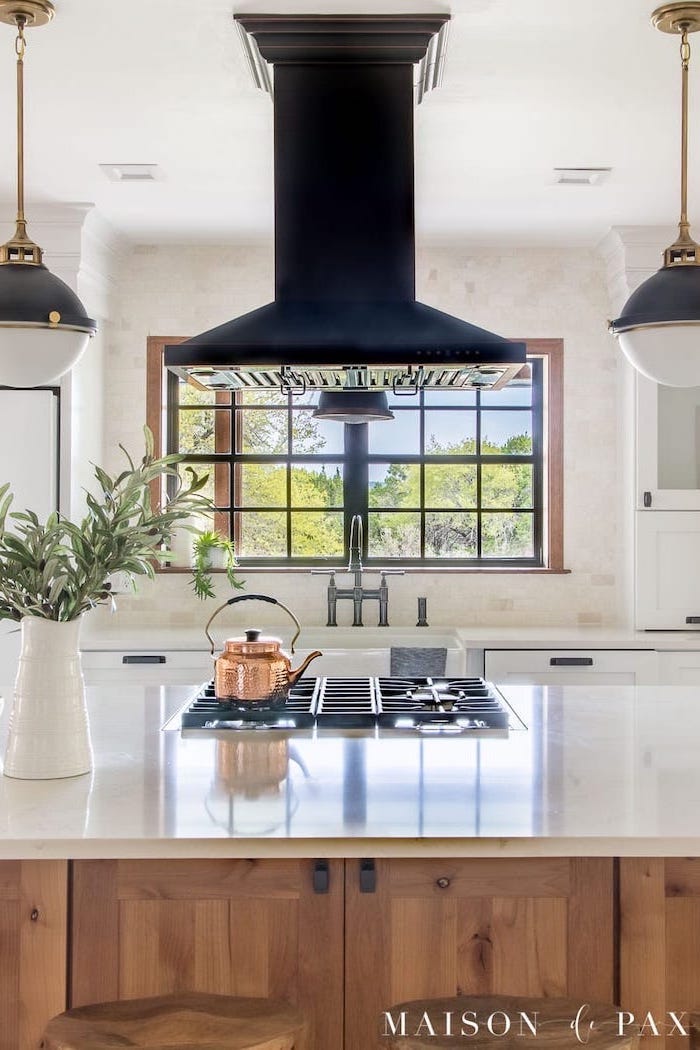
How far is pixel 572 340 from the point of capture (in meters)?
5.16

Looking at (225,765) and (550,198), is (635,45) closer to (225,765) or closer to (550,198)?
(550,198)

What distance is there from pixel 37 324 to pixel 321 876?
52.2 inches

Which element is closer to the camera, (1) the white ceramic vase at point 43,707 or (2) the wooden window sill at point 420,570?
(1) the white ceramic vase at point 43,707

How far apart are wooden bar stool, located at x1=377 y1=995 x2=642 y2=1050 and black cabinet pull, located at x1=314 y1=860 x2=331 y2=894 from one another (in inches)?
9.1

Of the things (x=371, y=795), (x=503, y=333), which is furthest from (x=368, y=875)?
(x=503, y=333)

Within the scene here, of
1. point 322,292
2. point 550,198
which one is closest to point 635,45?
point 322,292

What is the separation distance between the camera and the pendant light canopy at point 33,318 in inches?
90.7

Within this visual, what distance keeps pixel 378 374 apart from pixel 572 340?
2.61m

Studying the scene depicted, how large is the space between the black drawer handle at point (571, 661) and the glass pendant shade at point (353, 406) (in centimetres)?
136

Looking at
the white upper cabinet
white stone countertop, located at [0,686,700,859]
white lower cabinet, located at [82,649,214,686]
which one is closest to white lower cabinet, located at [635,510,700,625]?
the white upper cabinet

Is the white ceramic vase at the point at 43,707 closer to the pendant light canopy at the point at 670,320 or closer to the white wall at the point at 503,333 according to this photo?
the pendant light canopy at the point at 670,320

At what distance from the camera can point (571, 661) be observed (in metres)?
4.48

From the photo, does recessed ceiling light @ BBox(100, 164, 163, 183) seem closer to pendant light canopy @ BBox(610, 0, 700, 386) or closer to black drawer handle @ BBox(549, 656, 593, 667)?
pendant light canopy @ BBox(610, 0, 700, 386)

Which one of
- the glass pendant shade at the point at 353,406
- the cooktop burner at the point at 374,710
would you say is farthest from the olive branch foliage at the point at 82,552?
the glass pendant shade at the point at 353,406
